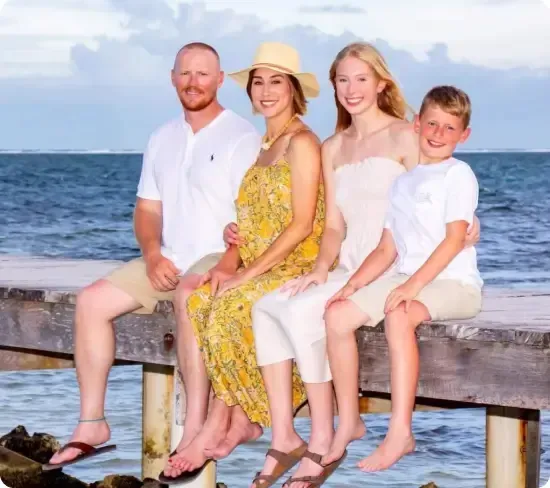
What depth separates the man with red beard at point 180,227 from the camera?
21.0 feet

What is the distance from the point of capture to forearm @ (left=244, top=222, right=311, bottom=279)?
596 centimetres

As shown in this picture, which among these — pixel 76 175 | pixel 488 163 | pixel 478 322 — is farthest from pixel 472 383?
pixel 488 163

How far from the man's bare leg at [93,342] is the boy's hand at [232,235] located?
521 millimetres

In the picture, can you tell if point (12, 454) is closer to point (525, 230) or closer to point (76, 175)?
point (525, 230)

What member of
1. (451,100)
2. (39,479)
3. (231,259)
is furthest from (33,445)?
(451,100)

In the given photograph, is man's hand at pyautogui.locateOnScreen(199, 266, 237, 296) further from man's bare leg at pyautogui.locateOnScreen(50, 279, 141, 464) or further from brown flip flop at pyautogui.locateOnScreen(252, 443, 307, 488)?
brown flip flop at pyautogui.locateOnScreen(252, 443, 307, 488)

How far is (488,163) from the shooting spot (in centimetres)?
6319

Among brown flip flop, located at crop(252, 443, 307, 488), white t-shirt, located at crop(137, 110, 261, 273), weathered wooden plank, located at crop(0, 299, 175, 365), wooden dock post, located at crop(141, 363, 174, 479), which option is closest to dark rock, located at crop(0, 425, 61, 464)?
wooden dock post, located at crop(141, 363, 174, 479)

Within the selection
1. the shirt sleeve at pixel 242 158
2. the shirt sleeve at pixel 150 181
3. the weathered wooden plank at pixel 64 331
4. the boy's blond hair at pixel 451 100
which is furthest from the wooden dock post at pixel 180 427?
the boy's blond hair at pixel 451 100

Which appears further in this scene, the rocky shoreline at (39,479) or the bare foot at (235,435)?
the rocky shoreline at (39,479)

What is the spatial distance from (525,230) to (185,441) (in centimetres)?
2397

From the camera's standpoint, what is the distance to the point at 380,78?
6027 millimetres

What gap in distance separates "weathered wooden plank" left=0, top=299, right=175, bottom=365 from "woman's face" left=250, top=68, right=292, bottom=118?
102cm

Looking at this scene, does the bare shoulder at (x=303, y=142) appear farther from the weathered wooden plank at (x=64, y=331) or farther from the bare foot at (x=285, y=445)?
the bare foot at (x=285, y=445)
